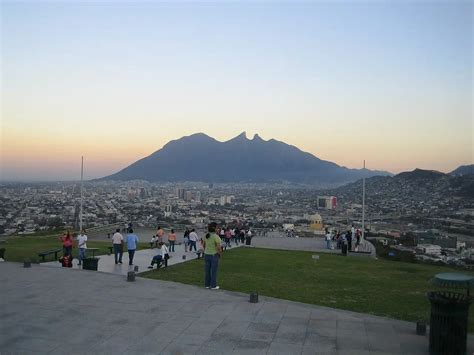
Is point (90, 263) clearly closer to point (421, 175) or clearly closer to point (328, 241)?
point (328, 241)

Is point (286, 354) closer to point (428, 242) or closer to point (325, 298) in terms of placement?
point (325, 298)

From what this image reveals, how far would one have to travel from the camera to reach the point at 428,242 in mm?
28609

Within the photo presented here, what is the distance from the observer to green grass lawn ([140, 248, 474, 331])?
389 inches

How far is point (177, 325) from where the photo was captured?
7.72 metres

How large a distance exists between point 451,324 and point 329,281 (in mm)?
6685

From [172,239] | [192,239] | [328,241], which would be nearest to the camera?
[172,239]

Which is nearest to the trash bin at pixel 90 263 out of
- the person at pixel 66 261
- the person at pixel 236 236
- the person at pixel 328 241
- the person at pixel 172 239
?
the person at pixel 66 261

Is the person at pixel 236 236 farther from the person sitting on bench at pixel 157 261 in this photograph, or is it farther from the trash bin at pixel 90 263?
the trash bin at pixel 90 263

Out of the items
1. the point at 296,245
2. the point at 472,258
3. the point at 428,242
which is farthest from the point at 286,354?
the point at 428,242

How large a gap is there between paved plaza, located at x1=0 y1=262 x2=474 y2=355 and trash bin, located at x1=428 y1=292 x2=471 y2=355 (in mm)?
491

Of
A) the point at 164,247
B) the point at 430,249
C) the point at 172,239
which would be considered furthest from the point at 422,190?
the point at 164,247

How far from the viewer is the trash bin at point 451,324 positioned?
20.4ft

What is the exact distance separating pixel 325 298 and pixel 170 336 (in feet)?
14.3

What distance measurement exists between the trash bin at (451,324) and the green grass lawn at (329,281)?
2.36m
